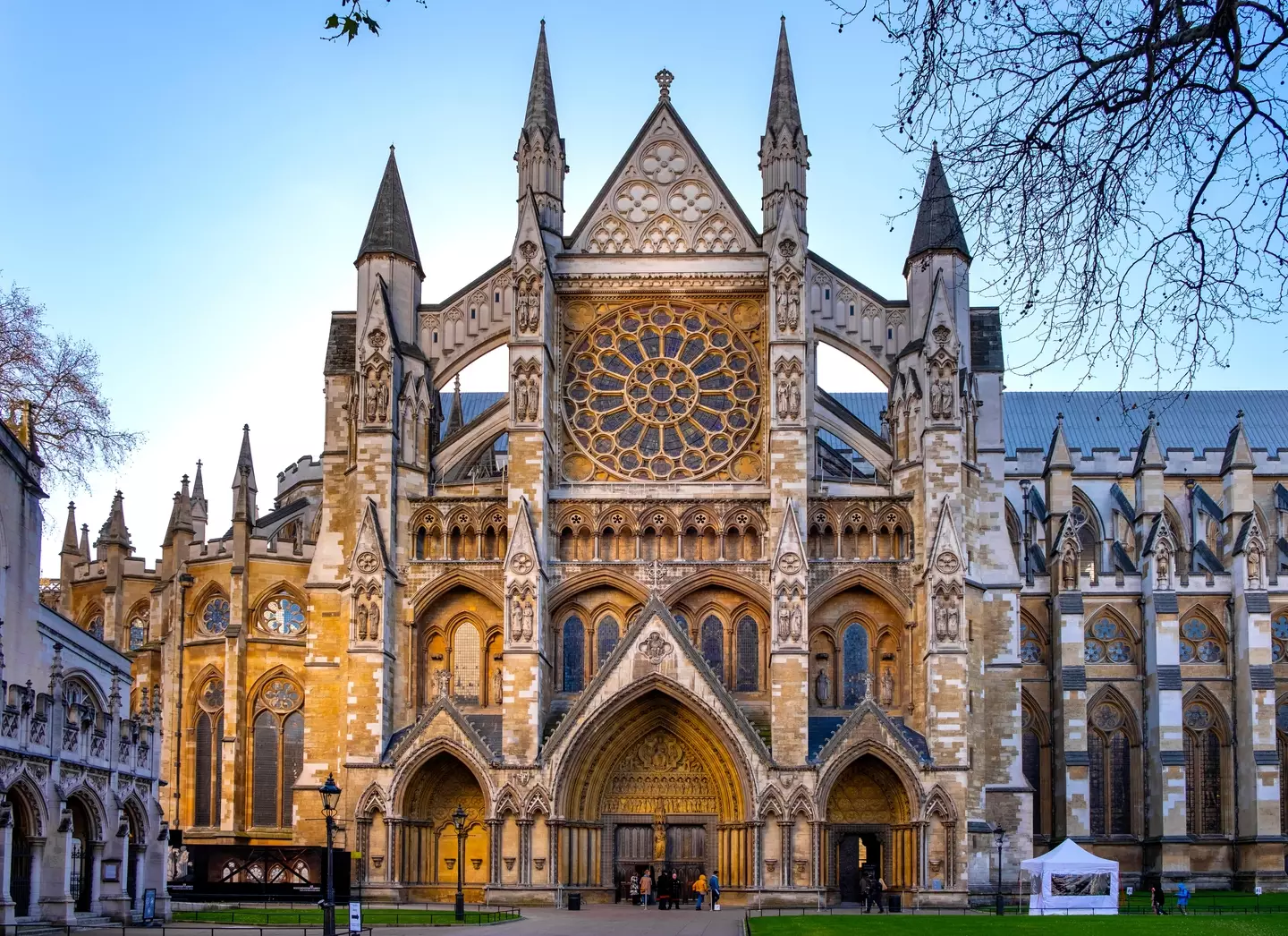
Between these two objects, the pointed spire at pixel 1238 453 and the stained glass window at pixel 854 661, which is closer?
the stained glass window at pixel 854 661

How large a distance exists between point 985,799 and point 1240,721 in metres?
18.0

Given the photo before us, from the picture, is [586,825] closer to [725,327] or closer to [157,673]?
[725,327]

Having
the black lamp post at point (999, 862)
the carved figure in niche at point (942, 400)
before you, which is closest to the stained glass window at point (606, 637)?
the carved figure in niche at point (942, 400)

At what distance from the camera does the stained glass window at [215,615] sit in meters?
55.8

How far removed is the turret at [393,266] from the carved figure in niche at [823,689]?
15605mm

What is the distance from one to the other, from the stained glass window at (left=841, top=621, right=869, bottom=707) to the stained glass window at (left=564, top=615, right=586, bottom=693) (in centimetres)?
747

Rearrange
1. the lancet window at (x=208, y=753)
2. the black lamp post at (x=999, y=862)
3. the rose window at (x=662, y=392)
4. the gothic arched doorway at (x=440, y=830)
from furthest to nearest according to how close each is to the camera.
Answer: the lancet window at (x=208, y=753) < the rose window at (x=662, y=392) < the gothic arched doorway at (x=440, y=830) < the black lamp post at (x=999, y=862)

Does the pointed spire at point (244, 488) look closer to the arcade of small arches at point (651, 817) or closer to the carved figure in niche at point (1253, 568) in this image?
the arcade of small arches at point (651, 817)

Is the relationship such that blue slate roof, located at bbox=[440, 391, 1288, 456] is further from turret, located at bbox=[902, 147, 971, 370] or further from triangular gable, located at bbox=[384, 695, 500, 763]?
triangular gable, located at bbox=[384, 695, 500, 763]

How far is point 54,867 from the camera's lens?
2956 centimetres

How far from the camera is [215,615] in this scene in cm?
5600

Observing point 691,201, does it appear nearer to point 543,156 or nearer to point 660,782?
point 543,156

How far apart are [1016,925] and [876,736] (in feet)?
36.7

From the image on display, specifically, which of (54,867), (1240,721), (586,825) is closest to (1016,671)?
(586,825)
